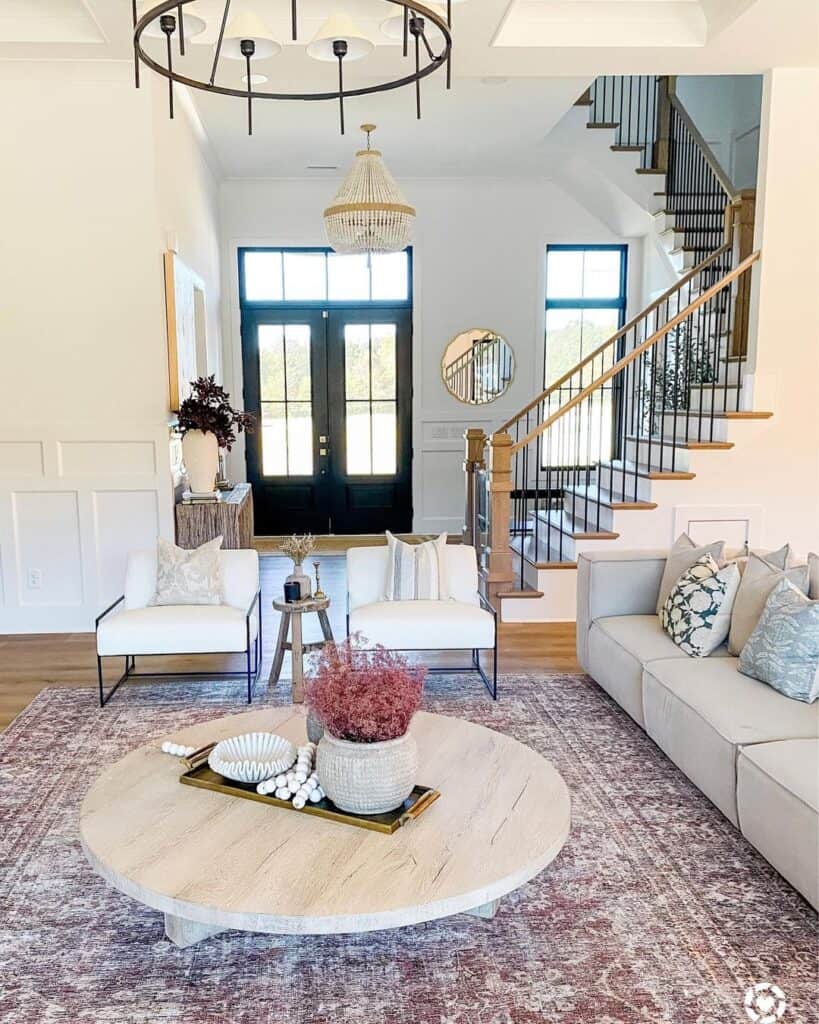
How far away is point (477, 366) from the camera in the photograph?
842 cm

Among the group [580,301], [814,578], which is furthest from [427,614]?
[580,301]

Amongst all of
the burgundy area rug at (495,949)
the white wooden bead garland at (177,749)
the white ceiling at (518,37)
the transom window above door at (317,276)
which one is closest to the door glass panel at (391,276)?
the transom window above door at (317,276)

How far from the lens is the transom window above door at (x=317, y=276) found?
8219 mm

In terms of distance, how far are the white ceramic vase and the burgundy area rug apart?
252cm

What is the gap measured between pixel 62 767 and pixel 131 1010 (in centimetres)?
151

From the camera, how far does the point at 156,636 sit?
388cm

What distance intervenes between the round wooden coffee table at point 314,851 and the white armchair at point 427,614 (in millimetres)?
1404

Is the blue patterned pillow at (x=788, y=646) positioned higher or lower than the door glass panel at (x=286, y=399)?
lower

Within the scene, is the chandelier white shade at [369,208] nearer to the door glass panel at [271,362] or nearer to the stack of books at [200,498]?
the stack of books at [200,498]

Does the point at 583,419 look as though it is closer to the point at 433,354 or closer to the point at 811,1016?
the point at 433,354

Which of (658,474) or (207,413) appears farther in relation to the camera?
(658,474)

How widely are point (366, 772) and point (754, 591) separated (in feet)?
6.56

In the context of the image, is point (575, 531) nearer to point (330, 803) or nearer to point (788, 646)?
point (788, 646)

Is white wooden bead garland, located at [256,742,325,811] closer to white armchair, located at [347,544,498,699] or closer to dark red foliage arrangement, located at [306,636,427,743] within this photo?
dark red foliage arrangement, located at [306,636,427,743]
